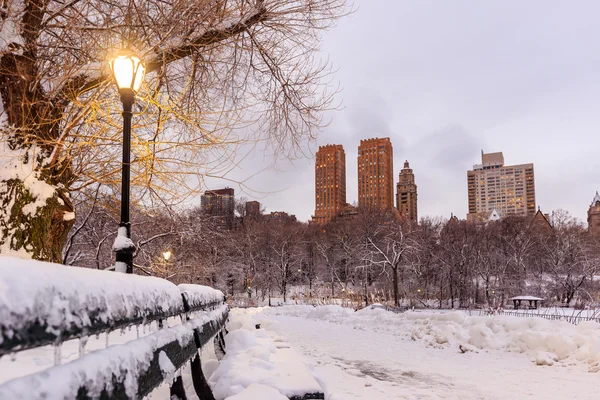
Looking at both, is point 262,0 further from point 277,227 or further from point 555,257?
point 277,227

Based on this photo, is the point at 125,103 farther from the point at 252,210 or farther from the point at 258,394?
the point at 252,210

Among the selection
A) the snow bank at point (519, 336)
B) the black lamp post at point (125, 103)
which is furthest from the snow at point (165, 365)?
the snow bank at point (519, 336)

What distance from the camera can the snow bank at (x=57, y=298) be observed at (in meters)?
0.83

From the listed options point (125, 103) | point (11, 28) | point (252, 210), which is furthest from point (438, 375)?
point (252, 210)

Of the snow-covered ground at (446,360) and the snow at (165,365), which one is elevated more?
the snow at (165,365)

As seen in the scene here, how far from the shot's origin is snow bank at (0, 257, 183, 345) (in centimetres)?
83

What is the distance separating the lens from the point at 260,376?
11.1 ft

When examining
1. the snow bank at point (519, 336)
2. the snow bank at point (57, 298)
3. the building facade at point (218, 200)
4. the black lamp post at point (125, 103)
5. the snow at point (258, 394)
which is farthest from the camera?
the building facade at point (218, 200)

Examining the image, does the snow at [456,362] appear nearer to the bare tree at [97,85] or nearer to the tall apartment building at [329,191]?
the bare tree at [97,85]

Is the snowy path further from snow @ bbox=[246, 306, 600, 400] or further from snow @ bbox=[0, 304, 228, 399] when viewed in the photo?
snow @ bbox=[0, 304, 228, 399]

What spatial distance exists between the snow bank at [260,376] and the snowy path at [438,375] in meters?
1.35

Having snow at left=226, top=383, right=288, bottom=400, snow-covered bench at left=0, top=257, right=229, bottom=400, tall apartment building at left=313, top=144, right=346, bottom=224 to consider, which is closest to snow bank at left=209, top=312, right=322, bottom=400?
snow at left=226, top=383, right=288, bottom=400

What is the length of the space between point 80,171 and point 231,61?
3.36 m

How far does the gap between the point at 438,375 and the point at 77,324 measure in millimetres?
9124
